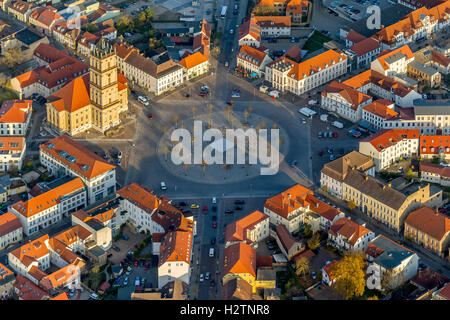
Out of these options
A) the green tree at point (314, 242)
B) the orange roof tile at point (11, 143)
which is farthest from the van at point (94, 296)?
the orange roof tile at point (11, 143)

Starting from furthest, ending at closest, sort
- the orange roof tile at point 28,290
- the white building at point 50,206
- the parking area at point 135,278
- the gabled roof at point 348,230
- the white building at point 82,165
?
the white building at point 82,165 < the white building at point 50,206 < the gabled roof at point 348,230 < the parking area at point 135,278 < the orange roof tile at point 28,290

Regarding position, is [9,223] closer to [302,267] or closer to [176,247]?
[176,247]

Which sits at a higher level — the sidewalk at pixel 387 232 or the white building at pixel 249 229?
the white building at pixel 249 229

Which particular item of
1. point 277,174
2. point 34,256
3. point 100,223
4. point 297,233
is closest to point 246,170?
point 277,174

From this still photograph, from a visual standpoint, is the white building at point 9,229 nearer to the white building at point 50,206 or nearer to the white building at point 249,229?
the white building at point 50,206

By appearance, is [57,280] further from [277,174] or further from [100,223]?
[277,174]

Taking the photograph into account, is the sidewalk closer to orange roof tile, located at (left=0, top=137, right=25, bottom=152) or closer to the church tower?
the church tower
